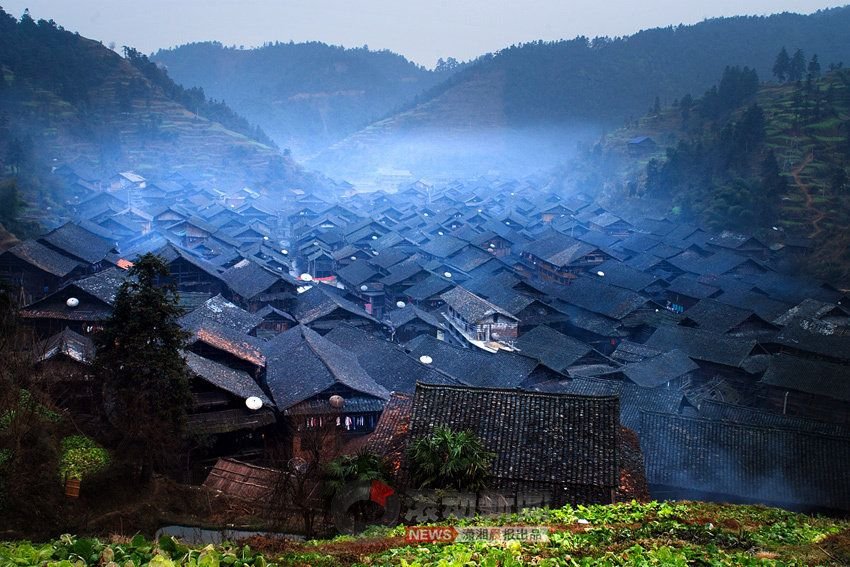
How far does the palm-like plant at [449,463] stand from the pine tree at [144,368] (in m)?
7.60

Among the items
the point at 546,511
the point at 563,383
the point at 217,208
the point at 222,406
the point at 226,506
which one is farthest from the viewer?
the point at 217,208

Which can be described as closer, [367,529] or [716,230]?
[367,529]

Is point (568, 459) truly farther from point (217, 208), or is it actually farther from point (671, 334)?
point (217, 208)

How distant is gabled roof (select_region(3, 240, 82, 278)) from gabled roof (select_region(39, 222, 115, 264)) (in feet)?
4.52

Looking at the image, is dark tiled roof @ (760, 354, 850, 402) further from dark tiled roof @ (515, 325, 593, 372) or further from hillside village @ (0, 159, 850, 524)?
dark tiled roof @ (515, 325, 593, 372)

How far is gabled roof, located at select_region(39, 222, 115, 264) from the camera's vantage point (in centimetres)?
4431

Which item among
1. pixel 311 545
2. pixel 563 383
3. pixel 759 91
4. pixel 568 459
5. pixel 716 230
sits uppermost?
pixel 759 91

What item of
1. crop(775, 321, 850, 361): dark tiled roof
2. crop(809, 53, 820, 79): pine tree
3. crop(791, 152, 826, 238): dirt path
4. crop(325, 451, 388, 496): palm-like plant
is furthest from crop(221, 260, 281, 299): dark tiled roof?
crop(809, 53, 820, 79): pine tree

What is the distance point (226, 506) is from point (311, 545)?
7.07 meters

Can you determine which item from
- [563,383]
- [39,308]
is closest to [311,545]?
[563,383]

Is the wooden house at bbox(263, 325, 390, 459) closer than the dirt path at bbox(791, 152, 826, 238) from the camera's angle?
Yes

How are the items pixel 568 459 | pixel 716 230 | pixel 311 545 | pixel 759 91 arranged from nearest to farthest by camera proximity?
pixel 311 545, pixel 568 459, pixel 716 230, pixel 759 91

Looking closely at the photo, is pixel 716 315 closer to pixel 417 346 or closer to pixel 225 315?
pixel 417 346

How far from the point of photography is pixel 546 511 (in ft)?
51.2
